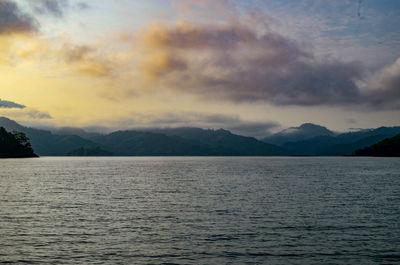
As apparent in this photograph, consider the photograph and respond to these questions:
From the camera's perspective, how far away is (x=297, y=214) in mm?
61219

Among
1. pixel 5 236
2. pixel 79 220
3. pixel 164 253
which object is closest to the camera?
pixel 164 253

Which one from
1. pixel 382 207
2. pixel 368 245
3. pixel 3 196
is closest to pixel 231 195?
pixel 382 207

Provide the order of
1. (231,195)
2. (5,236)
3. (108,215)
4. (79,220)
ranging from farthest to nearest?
(231,195) → (108,215) → (79,220) → (5,236)

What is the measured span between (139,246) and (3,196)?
61949mm

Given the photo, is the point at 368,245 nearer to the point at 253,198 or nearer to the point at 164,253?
the point at 164,253

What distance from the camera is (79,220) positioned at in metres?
56.0

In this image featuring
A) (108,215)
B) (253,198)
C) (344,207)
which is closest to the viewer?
(108,215)

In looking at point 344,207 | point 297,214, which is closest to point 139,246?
point 297,214

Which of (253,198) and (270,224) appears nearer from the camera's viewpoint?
(270,224)

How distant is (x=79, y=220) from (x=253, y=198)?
1620 inches

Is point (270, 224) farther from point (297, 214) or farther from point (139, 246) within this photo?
point (139, 246)

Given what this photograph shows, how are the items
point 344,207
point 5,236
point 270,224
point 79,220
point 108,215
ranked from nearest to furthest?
point 5,236 → point 270,224 → point 79,220 → point 108,215 → point 344,207

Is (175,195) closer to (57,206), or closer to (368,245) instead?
(57,206)

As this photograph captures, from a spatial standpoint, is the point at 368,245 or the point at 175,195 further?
the point at 175,195
